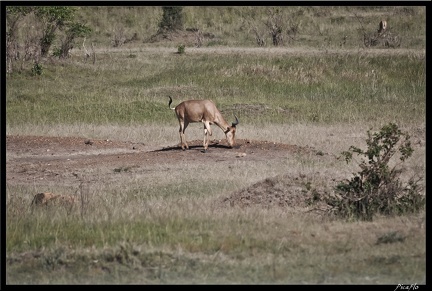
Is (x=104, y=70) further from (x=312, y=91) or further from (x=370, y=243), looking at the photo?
(x=370, y=243)

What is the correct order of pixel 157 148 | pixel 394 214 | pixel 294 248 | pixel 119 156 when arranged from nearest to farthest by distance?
pixel 294 248
pixel 394 214
pixel 119 156
pixel 157 148

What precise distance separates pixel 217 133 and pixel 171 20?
80.5 ft

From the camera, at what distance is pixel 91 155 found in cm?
1791

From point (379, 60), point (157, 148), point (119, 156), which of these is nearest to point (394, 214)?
point (119, 156)

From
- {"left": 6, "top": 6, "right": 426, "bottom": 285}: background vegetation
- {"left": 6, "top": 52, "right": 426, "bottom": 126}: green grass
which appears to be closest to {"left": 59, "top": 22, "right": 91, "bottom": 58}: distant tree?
{"left": 6, "top": 6, "right": 426, "bottom": 285}: background vegetation

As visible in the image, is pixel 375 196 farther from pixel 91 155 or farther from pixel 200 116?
pixel 91 155

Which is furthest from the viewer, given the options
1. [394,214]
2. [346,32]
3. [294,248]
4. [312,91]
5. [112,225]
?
[346,32]

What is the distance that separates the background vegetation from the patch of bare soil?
79 cm

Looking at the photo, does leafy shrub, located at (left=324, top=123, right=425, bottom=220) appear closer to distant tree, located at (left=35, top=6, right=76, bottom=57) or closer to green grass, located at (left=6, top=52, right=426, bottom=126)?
green grass, located at (left=6, top=52, right=426, bottom=126)

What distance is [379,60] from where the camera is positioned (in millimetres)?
31672

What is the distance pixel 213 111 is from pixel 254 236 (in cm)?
944

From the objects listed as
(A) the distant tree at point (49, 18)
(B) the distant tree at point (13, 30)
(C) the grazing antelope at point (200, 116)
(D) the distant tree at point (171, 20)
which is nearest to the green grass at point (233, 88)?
(B) the distant tree at point (13, 30)

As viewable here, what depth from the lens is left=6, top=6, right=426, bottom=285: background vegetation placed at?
8258 mm

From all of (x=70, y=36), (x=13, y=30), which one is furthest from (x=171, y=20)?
(x=13, y=30)
